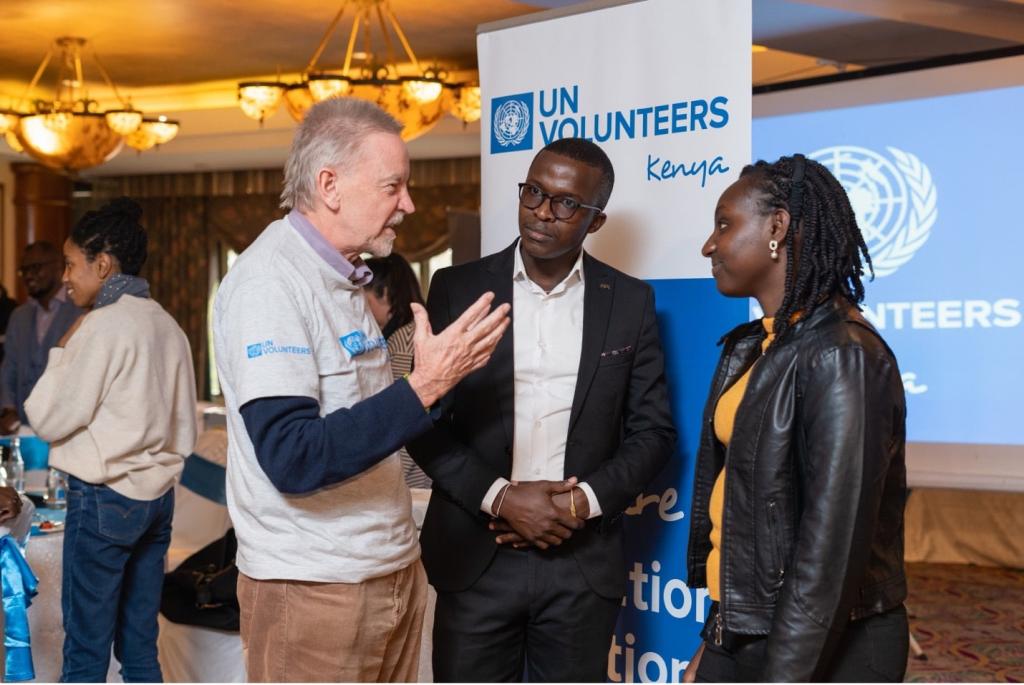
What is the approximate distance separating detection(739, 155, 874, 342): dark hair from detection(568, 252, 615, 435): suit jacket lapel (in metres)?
0.57

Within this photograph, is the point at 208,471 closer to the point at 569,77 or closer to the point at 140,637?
the point at 140,637

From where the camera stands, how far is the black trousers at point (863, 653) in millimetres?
1693

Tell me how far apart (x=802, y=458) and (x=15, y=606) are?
6.10ft

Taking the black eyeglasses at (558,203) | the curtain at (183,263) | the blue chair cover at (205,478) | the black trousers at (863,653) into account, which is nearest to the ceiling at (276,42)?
the curtain at (183,263)

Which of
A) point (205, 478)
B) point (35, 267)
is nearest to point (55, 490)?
point (205, 478)

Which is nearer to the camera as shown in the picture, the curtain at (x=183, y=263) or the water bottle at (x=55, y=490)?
the water bottle at (x=55, y=490)

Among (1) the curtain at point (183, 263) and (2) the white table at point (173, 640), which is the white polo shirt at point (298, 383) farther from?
(1) the curtain at point (183, 263)

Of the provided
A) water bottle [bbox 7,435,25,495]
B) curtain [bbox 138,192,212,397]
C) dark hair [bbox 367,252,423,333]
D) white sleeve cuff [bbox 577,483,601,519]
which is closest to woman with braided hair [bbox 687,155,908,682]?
white sleeve cuff [bbox 577,483,601,519]

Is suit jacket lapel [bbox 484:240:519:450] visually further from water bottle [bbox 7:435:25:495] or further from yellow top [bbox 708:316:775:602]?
water bottle [bbox 7:435:25:495]

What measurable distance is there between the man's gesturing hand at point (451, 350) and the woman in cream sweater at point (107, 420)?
167 centimetres

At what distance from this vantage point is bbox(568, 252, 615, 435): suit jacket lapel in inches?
88.5

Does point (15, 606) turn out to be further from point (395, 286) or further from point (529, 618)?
point (395, 286)

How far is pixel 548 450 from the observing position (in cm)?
229

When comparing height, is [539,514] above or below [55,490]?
above
